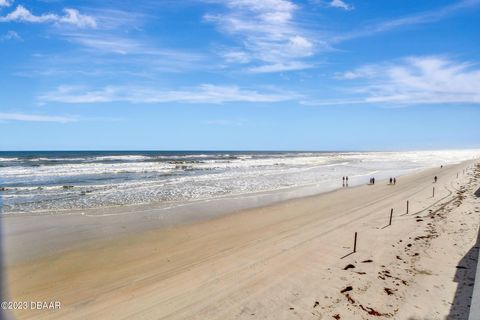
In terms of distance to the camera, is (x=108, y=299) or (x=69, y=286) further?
(x=69, y=286)

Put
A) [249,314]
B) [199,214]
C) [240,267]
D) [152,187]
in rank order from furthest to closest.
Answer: [152,187] < [199,214] < [240,267] < [249,314]

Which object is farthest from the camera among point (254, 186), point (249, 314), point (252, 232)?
point (254, 186)

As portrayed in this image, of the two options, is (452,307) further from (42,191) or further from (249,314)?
(42,191)

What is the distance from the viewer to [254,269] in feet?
39.5

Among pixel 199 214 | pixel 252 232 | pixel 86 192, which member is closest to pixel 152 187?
pixel 86 192

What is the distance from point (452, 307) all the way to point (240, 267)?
6.32 m

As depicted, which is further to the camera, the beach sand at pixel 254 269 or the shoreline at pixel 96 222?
the shoreline at pixel 96 222

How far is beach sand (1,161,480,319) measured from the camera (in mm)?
9359

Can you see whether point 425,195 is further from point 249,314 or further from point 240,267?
point 249,314

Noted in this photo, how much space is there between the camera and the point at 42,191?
28578mm

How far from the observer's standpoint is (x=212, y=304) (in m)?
9.59

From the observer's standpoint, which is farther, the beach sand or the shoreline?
the shoreline

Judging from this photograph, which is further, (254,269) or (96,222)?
(96,222)

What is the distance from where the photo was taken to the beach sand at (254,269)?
30.7ft
